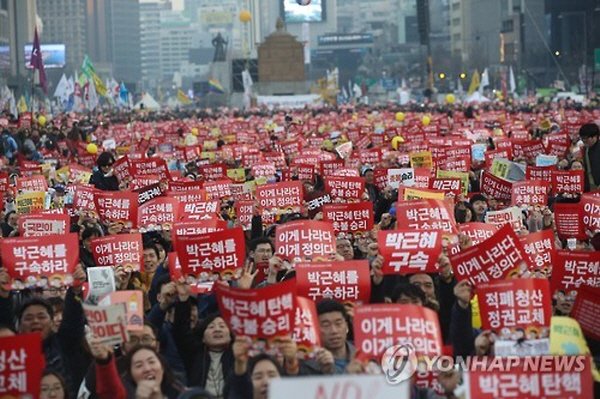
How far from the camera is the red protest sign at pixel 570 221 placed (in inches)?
558

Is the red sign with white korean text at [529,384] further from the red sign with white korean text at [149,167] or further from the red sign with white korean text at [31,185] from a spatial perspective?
the red sign with white korean text at [149,167]

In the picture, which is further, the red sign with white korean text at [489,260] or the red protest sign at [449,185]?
the red protest sign at [449,185]

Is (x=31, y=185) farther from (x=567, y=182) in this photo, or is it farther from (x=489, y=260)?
(x=489, y=260)

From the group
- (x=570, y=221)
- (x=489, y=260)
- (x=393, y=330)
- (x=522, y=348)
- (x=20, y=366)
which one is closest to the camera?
(x=20, y=366)

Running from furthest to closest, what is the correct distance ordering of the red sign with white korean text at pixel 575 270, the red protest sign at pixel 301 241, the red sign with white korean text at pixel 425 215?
the red sign with white korean text at pixel 425 215, the red protest sign at pixel 301 241, the red sign with white korean text at pixel 575 270

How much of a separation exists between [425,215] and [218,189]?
6467 millimetres

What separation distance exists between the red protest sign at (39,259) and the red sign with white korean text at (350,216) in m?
3.56

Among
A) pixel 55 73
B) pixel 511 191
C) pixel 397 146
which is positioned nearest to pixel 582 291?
pixel 511 191

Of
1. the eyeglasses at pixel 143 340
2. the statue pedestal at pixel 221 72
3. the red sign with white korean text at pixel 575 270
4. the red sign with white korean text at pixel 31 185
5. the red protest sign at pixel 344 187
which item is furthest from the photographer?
the statue pedestal at pixel 221 72

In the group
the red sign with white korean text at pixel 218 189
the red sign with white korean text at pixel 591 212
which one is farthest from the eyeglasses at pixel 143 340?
the red sign with white korean text at pixel 218 189

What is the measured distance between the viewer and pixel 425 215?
1259 centimetres

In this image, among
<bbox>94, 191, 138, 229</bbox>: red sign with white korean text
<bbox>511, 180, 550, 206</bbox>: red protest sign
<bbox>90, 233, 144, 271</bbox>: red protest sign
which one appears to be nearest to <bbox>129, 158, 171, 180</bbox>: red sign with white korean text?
<bbox>94, 191, 138, 229</bbox>: red sign with white korean text

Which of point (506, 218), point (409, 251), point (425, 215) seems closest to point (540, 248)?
point (409, 251)

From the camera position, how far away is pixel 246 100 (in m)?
97.7
